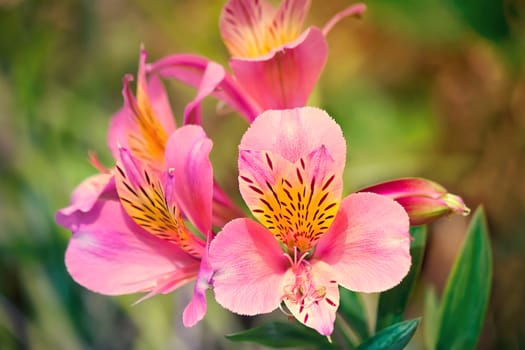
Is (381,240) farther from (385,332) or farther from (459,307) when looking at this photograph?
(459,307)

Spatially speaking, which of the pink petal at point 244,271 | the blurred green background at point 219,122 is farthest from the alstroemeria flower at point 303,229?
the blurred green background at point 219,122

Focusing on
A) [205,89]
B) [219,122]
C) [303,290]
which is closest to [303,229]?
[303,290]

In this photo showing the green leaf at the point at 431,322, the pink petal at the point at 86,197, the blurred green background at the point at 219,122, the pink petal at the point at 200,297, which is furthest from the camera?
the blurred green background at the point at 219,122

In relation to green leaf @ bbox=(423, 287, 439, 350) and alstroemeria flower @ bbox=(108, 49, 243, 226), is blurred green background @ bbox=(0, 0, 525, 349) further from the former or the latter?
alstroemeria flower @ bbox=(108, 49, 243, 226)

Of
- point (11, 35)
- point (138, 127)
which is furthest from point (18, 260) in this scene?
point (138, 127)

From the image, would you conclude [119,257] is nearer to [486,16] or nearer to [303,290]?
[303,290]

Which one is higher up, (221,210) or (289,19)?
(289,19)

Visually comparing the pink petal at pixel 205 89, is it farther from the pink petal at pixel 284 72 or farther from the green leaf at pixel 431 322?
the green leaf at pixel 431 322
